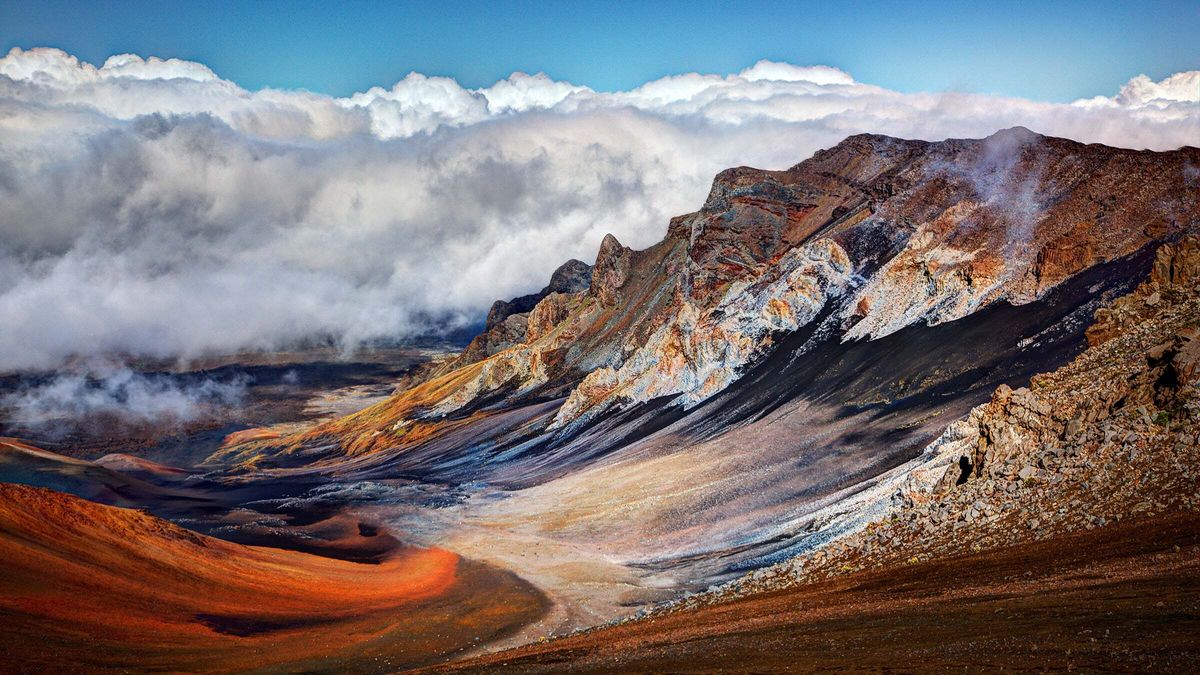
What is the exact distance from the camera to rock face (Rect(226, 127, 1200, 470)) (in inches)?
3374

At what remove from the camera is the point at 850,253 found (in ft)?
382

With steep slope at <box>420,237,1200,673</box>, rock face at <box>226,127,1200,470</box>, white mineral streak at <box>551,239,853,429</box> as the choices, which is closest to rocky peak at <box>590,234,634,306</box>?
rock face at <box>226,127,1200,470</box>

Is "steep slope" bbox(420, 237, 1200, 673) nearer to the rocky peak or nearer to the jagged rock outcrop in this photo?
the jagged rock outcrop

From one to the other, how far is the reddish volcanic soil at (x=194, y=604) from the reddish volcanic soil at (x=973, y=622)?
9.66 m

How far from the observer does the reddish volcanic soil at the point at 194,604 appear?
120 ft

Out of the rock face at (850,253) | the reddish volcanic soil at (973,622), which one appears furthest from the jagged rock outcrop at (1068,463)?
the rock face at (850,253)

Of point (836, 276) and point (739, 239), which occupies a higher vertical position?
point (739, 239)

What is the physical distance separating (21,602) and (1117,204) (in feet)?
307

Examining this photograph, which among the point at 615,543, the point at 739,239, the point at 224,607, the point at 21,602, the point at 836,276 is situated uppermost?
the point at 739,239

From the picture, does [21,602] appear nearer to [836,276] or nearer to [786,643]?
[786,643]

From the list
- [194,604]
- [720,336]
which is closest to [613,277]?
[720,336]

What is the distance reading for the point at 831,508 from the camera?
2210 inches

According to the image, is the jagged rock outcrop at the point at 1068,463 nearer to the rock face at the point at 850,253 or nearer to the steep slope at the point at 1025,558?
the steep slope at the point at 1025,558

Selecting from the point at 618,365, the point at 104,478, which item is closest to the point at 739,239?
the point at 618,365
